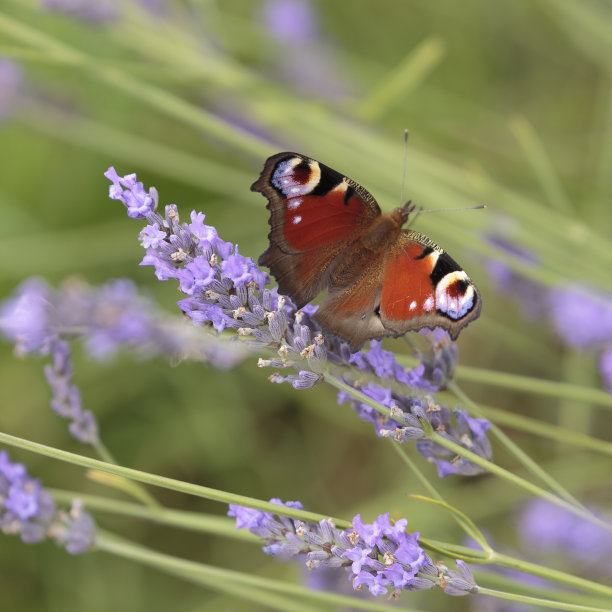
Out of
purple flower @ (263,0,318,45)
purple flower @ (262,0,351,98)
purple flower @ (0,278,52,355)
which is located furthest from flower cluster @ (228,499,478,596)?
purple flower @ (263,0,318,45)

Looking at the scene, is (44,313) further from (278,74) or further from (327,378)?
(278,74)

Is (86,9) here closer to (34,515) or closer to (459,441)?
(34,515)

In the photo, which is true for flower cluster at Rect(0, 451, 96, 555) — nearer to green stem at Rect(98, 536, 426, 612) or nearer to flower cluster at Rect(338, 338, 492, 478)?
green stem at Rect(98, 536, 426, 612)

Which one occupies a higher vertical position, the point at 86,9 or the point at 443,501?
the point at 86,9

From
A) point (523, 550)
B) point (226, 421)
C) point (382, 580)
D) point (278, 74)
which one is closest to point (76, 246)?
point (226, 421)

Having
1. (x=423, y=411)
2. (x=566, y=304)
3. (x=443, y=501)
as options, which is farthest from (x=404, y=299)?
(x=566, y=304)
